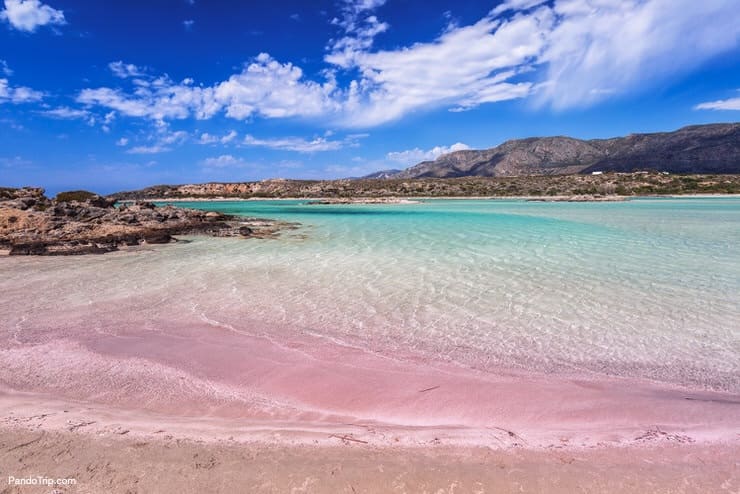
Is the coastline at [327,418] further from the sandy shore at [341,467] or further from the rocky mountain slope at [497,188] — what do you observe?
the rocky mountain slope at [497,188]

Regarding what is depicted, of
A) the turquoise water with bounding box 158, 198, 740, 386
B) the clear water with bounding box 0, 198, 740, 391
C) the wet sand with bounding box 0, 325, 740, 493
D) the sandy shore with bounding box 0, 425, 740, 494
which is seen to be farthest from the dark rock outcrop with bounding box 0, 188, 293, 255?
the sandy shore with bounding box 0, 425, 740, 494

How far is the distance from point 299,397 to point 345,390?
53 cm

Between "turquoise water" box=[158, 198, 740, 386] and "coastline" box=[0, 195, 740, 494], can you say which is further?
"turquoise water" box=[158, 198, 740, 386]

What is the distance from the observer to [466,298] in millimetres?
8109

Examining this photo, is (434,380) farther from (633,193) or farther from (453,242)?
(633,193)

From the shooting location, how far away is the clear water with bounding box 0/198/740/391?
5492mm

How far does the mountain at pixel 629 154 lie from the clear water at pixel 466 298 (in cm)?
13038

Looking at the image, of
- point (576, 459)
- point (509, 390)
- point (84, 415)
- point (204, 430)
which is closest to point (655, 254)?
point (509, 390)

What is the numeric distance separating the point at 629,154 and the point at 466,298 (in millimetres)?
163351

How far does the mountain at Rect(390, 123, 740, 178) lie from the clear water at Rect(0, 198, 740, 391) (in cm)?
13038

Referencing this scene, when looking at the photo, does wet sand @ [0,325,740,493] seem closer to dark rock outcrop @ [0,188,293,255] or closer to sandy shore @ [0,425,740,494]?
sandy shore @ [0,425,740,494]

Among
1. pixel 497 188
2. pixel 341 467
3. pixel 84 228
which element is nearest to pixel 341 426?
pixel 341 467

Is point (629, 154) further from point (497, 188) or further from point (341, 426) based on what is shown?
point (341, 426)

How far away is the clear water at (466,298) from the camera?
5.49 m
